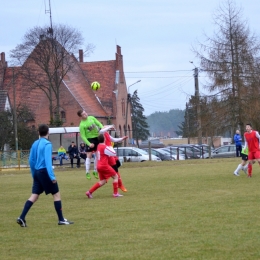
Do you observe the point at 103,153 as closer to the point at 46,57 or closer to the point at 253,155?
the point at 253,155

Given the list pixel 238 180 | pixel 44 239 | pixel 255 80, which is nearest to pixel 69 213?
pixel 44 239

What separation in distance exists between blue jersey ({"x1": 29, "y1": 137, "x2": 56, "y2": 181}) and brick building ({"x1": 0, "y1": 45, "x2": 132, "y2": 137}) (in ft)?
195

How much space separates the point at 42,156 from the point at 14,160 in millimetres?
32387

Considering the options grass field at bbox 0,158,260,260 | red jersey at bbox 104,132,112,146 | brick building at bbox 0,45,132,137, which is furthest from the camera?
brick building at bbox 0,45,132,137

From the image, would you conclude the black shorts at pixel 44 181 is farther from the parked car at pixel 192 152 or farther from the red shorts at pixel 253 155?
the parked car at pixel 192 152

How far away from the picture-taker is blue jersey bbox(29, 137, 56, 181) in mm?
10914

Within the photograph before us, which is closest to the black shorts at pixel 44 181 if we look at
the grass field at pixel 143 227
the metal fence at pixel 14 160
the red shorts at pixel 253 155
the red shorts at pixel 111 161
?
the grass field at pixel 143 227

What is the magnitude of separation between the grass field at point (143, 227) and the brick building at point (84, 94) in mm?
55846

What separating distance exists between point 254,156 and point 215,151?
2759 cm

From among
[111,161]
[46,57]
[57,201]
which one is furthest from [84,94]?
[57,201]

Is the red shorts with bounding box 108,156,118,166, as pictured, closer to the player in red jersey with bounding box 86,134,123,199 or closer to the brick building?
the player in red jersey with bounding box 86,134,123,199

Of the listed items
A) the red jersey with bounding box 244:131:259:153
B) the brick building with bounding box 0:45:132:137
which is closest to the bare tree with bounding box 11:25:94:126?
the brick building with bounding box 0:45:132:137

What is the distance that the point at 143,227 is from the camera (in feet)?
34.5

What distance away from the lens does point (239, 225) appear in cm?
1022
